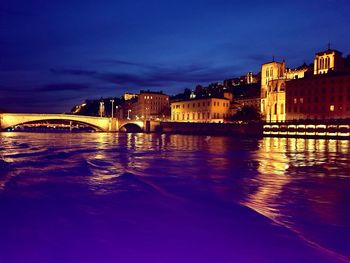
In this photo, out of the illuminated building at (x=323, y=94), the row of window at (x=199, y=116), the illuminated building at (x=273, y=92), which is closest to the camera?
the illuminated building at (x=323, y=94)

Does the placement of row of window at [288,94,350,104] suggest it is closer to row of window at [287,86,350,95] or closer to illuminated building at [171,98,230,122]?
row of window at [287,86,350,95]

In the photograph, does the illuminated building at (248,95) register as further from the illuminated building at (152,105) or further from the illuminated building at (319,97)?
the illuminated building at (152,105)

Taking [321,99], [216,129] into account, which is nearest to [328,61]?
[321,99]

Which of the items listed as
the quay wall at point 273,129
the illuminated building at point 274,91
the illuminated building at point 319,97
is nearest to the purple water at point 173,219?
the quay wall at point 273,129

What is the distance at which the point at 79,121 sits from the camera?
9356 cm

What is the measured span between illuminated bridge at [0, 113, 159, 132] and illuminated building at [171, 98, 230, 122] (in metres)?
11.4

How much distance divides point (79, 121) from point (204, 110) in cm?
3724

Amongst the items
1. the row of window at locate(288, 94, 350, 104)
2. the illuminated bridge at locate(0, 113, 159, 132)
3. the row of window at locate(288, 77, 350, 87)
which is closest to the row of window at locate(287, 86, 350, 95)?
the row of window at locate(288, 94, 350, 104)

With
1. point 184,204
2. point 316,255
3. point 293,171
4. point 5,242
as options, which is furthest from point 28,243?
point 293,171

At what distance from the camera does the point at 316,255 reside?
7.13 metres

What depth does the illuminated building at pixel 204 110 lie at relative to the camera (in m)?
104

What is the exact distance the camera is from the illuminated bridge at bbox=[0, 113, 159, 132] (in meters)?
83.8

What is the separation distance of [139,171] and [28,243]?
12.5 metres

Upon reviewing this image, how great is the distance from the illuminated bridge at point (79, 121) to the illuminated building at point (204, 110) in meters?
11.4
